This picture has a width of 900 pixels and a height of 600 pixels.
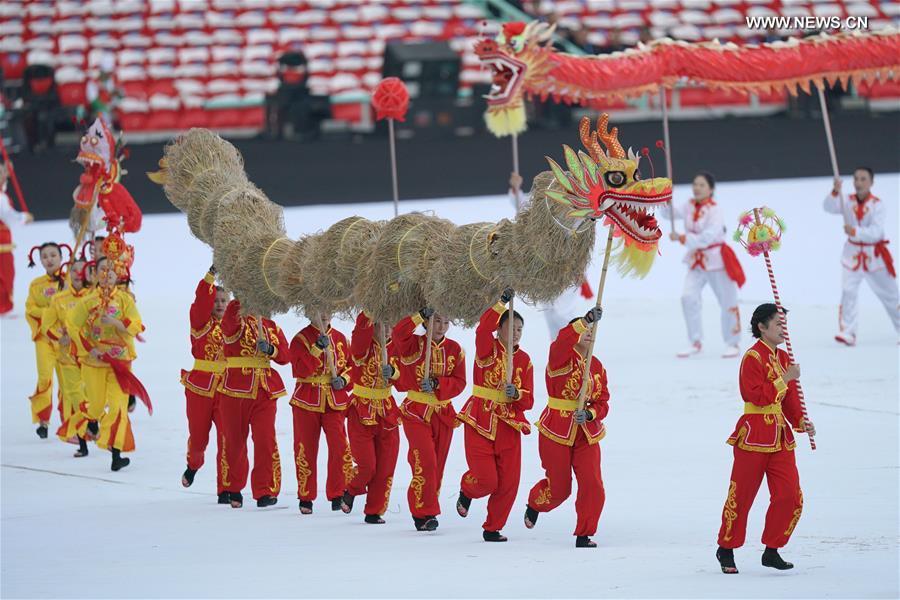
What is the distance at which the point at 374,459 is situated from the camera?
8211 millimetres

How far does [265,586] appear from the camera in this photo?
22.0 ft

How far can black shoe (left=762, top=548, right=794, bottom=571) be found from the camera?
672 cm

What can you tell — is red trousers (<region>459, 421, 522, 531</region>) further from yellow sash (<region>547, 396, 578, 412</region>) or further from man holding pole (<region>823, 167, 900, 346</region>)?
man holding pole (<region>823, 167, 900, 346</region>)

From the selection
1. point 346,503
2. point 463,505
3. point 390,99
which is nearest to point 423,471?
point 463,505

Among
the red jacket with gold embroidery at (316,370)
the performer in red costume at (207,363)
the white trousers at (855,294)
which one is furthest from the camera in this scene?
the white trousers at (855,294)

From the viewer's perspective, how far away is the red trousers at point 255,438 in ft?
28.5

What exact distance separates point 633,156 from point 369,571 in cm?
217

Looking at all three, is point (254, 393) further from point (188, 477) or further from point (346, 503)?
point (188, 477)

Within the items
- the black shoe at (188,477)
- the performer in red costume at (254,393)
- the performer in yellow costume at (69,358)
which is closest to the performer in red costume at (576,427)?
the performer in red costume at (254,393)

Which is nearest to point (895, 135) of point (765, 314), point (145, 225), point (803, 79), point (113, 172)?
point (803, 79)

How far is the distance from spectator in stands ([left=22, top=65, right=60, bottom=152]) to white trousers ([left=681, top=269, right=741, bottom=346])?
35.9ft

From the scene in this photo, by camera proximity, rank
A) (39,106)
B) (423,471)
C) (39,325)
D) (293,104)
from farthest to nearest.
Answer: (293,104) < (39,106) < (39,325) < (423,471)

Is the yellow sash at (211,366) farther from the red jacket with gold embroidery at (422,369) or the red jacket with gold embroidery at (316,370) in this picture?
the red jacket with gold embroidery at (422,369)

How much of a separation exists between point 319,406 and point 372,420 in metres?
0.46
